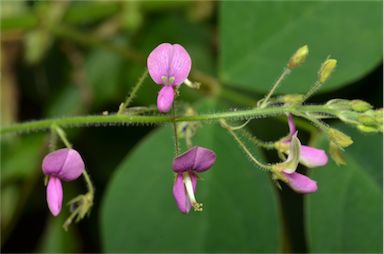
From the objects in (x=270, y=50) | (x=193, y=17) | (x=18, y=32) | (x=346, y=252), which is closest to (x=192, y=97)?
(x=193, y=17)

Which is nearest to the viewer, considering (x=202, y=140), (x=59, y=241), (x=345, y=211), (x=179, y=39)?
(x=345, y=211)

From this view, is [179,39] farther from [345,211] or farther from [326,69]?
[326,69]

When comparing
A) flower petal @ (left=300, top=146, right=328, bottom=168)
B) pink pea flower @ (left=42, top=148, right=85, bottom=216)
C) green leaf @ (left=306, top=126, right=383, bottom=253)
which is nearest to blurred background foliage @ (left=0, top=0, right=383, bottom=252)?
green leaf @ (left=306, top=126, right=383, bottom=253)

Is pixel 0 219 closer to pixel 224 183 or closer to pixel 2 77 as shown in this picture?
pixel 2 77

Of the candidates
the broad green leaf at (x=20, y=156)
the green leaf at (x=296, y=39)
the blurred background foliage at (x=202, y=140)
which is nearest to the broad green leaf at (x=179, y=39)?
the blurred background foliage at (x=202, y=140)

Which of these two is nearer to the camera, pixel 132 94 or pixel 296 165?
pixel 296 165

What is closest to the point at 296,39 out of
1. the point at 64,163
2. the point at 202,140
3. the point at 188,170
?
the point at 202,140

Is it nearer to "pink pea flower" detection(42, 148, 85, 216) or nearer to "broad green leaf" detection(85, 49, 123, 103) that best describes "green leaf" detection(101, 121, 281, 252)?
"pink pea flower" detection(42, 148, 85, 216)
